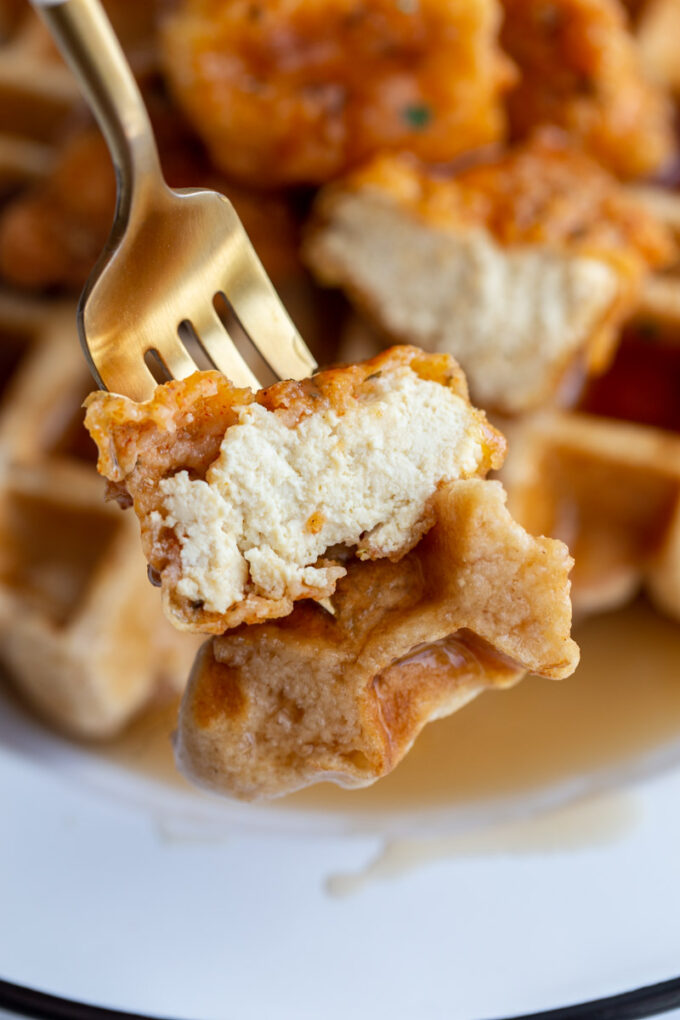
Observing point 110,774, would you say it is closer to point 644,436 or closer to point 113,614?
point 113,614

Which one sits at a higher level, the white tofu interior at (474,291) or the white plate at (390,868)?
the white tofu interior at (474,291)

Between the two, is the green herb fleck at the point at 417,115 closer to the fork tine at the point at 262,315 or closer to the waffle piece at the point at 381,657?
the fork tine at the point at 262,315

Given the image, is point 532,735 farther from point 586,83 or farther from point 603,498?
point 586,83

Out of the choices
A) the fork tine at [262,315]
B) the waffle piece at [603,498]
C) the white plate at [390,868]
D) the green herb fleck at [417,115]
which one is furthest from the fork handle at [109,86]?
the white plate at [390,868]

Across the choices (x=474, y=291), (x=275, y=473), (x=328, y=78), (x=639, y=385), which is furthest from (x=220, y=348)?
(x=639, y=385)

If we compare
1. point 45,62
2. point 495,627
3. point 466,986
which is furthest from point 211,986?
point 45,62

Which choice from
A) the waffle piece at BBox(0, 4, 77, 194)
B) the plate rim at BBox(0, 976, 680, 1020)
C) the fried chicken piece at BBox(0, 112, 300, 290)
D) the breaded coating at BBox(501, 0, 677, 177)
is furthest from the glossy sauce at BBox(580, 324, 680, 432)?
the waffle piece at BBox(0, 4, 77, 194)
